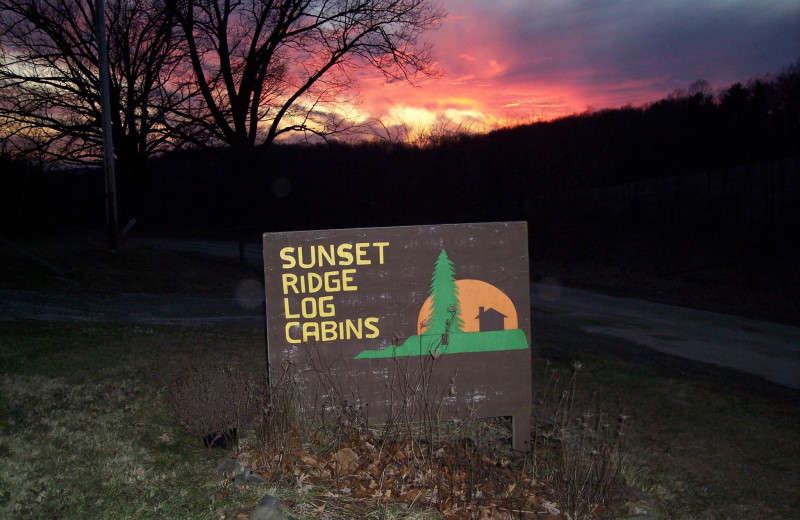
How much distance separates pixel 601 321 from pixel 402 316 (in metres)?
9.13

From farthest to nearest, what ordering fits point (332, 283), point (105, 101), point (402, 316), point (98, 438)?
point (105, 101) → point (402, 316) → point (332, 283) → point (98, 438)

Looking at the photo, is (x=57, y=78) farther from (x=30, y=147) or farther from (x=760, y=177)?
(x=760, y=177)

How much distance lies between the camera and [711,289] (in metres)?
17.8

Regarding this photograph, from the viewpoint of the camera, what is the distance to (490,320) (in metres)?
5.18

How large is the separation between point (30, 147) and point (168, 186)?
27.5 meters

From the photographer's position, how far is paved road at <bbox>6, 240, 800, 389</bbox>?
33.0 feet

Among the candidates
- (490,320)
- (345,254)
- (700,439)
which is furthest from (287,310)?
(700,439)

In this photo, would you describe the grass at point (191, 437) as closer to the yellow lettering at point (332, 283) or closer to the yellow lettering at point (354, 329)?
the yellow lettering at point (354, 329)

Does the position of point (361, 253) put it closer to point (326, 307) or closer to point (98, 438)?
point (326, 307)

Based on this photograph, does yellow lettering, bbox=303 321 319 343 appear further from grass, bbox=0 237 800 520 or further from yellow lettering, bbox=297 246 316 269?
grass, bbox=0 237 800 520

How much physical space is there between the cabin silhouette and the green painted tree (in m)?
0.21

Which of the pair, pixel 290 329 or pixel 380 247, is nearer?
pixel 290 329

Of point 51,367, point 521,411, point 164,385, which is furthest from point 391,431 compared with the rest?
point 51,367

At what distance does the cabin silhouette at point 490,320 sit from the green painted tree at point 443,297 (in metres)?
0.21
